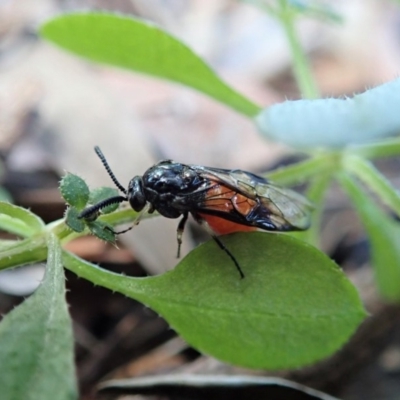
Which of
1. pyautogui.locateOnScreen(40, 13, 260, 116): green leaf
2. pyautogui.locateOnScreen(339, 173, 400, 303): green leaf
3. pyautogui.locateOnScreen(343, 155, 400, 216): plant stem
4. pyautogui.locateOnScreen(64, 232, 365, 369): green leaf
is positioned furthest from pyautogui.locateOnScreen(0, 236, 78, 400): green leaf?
pyautogui.locateOnScreen(339, 173, 400, 303): green leaf

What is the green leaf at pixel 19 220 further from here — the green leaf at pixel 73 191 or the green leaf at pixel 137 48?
the green leaf at pixel 137 48

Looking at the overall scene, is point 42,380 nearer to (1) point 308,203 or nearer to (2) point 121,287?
(2) point 121,287

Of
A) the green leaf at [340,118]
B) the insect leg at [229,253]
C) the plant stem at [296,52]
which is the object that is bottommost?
the insect leg at [229,253]

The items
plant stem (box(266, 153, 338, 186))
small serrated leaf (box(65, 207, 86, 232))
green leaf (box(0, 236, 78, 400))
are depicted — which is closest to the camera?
green leaf (box(0, 236, 78, 400))

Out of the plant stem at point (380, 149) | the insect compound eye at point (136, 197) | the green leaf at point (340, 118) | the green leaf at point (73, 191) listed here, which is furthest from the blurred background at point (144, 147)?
the green leaf at point (73, 191)

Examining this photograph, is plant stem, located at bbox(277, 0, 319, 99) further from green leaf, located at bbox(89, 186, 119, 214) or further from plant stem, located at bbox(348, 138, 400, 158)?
green leaf, located at bbox(89, 186, 119, 214)

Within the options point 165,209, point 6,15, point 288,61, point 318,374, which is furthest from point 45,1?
point 318,374

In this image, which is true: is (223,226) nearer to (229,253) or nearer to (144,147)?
(229,253)

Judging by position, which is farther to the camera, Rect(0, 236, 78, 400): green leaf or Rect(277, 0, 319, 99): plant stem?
Rect(277, 0, 319, 99): plant stem
